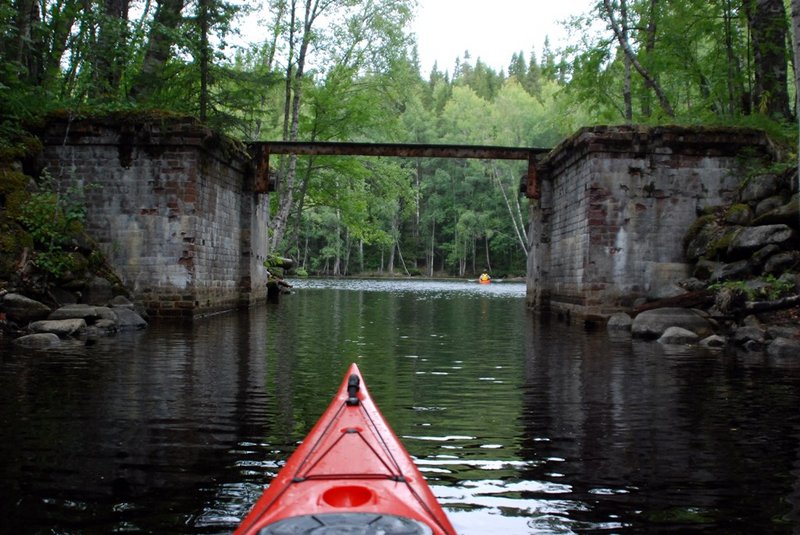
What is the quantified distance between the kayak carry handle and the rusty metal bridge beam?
15.2 metres

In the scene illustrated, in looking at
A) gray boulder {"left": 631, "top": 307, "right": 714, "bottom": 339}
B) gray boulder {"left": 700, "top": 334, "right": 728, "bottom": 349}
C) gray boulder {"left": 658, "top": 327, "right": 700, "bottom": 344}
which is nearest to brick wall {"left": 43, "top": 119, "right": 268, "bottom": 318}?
gray boulder {"left": 631, "top": 307, "right": 714, "bottom": 339}

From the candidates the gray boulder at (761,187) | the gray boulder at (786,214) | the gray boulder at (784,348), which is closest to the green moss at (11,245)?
the gray boulder at (784,348)

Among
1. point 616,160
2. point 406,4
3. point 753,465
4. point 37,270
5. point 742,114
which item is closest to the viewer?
point 753,465

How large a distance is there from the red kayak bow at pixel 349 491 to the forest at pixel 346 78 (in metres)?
10.4

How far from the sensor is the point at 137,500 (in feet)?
12.0

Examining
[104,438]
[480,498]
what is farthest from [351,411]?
[104,438]

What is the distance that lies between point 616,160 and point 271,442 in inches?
469

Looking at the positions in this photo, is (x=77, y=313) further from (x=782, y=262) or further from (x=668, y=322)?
(x=782, y=262)

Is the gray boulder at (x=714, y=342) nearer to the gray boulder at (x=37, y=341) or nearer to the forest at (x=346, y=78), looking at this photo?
the forest at (x=346, y=78)

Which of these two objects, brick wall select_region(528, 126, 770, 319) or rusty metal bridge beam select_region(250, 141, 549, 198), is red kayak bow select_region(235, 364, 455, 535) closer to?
brick wall select_region(528, 126, 770, 319)

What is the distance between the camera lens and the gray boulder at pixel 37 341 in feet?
32.0

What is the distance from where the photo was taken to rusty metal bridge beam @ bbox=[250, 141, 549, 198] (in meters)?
18.9

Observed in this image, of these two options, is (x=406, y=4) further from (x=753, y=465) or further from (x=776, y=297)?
(x=753, y=465)

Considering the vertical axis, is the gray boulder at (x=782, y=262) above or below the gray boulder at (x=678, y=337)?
above
